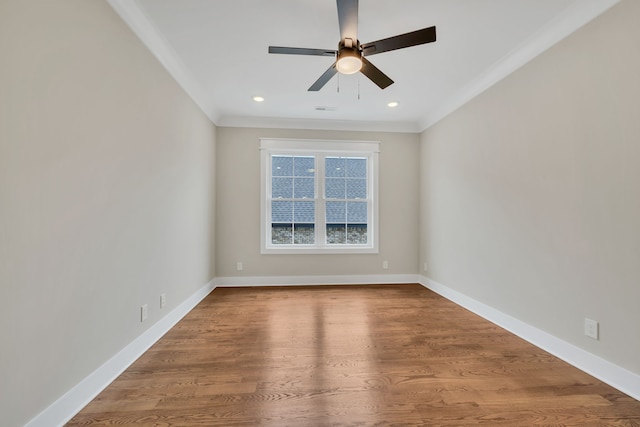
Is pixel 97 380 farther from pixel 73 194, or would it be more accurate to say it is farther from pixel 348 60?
pixel 348 60

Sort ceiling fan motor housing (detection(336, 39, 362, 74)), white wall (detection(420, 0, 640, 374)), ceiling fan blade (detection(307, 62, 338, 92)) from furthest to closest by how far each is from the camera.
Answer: ceiling fan blade (detection(307, 62, 338, 92)), ceiling fan motor housing (detection(336, 39, 362, 74)), white wall (detection(420, 0, 640, 374))

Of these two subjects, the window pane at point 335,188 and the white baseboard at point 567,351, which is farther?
the window pane at point 335,188

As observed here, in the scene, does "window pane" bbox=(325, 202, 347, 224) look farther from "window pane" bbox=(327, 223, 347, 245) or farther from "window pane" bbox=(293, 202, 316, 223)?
"window pane" bbox=(293, 202, 316, 223)

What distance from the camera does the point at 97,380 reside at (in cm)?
177

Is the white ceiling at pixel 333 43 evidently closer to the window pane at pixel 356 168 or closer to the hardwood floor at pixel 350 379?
the window pane at pixel 356 168

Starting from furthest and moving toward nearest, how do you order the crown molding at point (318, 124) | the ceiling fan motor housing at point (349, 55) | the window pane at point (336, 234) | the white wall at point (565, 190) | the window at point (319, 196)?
the window pane at point (336, 234) < the window at point (319, 196) < the crown molding at point (318, 124) < the ceiling fan motor housing at point (349, 55) < the white wall at point (565, 190)

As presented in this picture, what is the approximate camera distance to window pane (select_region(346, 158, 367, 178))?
15.7 feet

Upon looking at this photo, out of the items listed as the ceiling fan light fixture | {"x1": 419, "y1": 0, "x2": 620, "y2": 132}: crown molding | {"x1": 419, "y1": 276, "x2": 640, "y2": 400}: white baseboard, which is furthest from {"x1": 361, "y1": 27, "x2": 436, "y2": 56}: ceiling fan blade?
{"x1": 419, "y1": 276, "x2": 640, "y2": 400}: white baseboard

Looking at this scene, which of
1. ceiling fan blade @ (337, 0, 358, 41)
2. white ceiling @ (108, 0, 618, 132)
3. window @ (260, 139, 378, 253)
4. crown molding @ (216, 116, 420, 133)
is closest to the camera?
ceiling fan blade @ (337, 0, 358, 41)

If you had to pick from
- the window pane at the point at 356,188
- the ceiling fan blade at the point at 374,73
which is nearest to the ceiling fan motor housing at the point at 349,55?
Answer: the ceiling fan blade at the point at 374,73

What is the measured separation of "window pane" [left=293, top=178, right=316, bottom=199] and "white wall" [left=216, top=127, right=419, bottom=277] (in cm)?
61

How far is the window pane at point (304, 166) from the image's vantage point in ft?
15.4

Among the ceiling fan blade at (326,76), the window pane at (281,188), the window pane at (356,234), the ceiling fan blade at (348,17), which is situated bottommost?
the window pane at (356,234)

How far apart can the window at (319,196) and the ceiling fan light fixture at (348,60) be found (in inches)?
100
